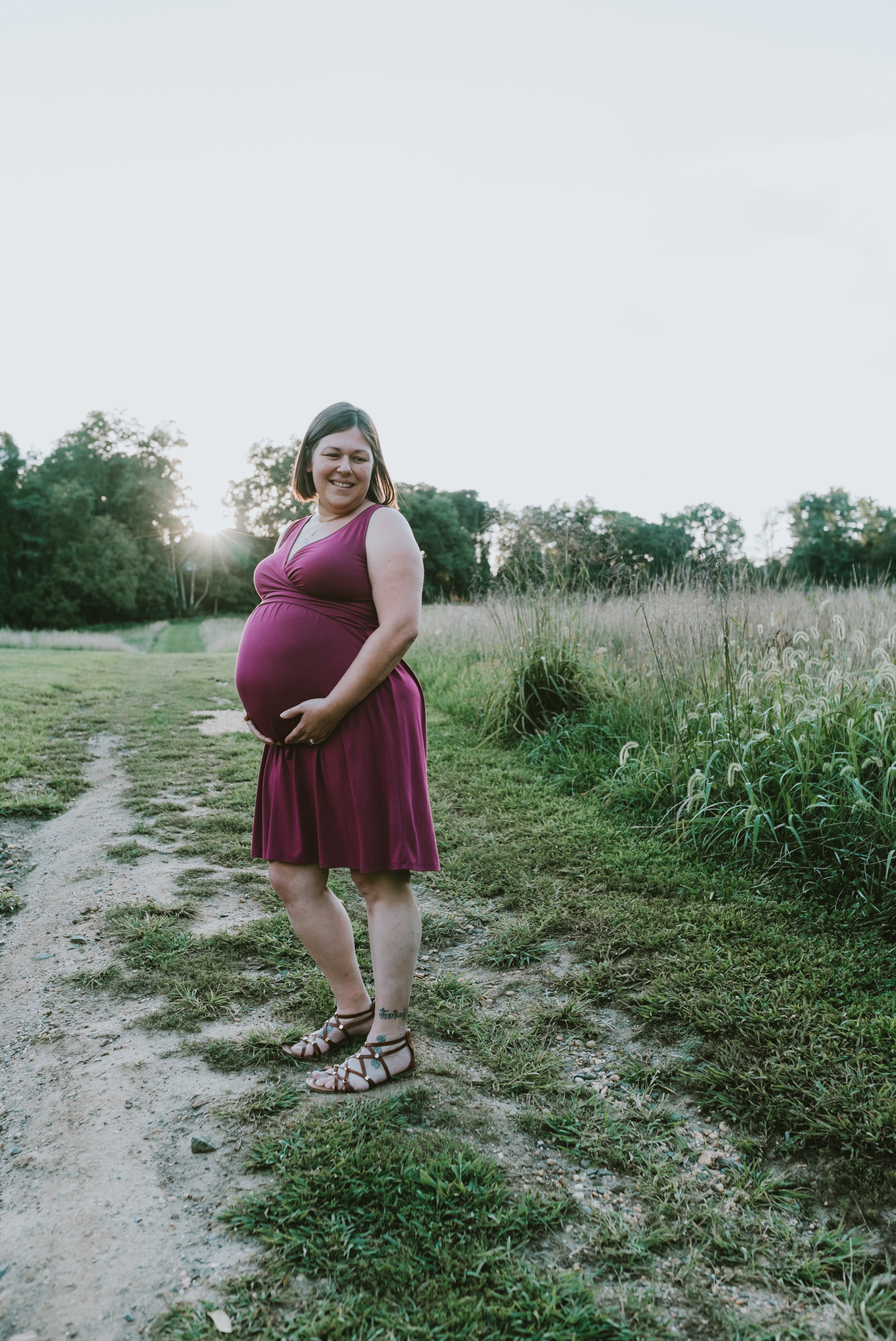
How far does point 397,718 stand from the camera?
7.33ft

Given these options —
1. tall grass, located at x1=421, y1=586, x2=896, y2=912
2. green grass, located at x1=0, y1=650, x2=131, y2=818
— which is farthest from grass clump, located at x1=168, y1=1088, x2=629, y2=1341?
green grass, located at x1=0, y1=650, x2=131, y2=818

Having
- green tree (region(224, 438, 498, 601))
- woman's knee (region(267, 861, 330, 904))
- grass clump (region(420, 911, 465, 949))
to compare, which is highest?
green tree (region(224, 438, 498, 601))

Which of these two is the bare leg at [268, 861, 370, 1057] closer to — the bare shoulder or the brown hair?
the bare shoulder

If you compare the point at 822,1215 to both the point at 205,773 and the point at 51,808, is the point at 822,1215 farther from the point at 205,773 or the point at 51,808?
the point at 205,773

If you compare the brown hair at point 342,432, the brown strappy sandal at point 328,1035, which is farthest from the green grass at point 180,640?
the brown strappy sandal at point 328,1035

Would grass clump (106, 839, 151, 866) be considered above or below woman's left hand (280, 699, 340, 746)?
below

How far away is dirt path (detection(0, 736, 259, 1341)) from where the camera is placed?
1596 mm

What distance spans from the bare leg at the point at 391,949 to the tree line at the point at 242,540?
3.87 metres

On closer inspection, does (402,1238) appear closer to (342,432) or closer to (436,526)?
(342,432)

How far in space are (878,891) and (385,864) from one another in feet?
7.63

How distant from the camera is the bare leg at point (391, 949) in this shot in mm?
2256

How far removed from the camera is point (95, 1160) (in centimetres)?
198

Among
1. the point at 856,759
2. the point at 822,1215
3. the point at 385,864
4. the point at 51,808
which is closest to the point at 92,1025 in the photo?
the point at 385,864

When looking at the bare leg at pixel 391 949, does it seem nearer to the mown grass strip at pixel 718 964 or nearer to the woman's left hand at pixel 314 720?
the woman's left hand at pixel 314 720
